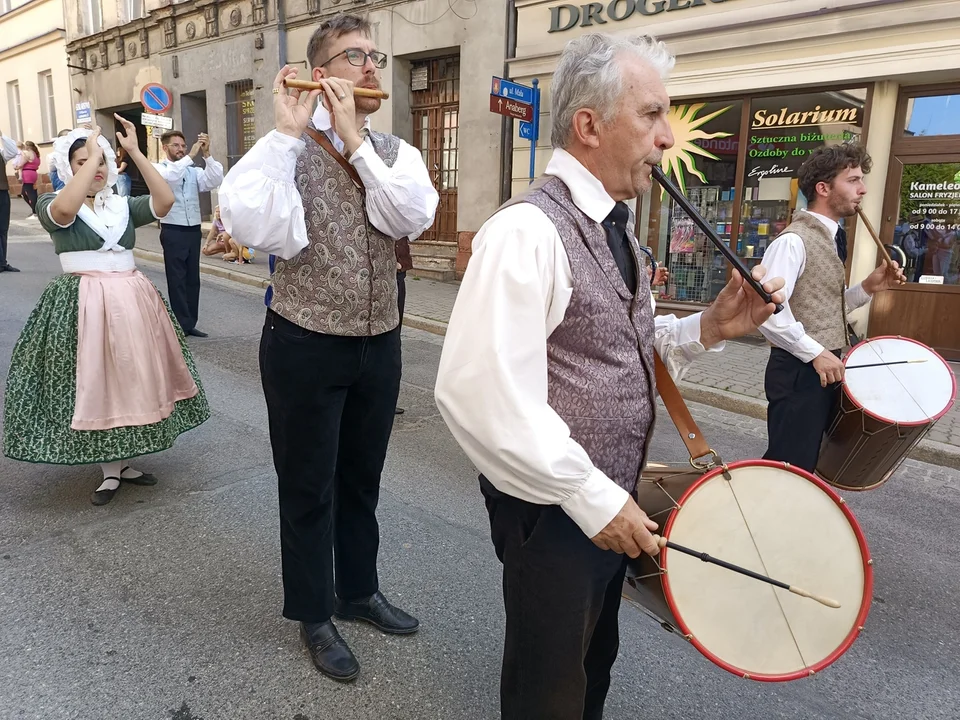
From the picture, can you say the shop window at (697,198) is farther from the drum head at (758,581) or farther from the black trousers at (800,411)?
the drum head at (758,581)

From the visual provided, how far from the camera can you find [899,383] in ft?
9.83

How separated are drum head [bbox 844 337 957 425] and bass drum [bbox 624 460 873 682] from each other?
147 centimetres

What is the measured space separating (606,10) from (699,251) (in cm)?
344

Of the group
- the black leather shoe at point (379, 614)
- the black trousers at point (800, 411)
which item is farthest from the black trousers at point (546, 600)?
the black trousers at point (800, 411)

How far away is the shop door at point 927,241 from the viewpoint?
7523 mm

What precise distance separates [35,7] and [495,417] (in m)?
27.7

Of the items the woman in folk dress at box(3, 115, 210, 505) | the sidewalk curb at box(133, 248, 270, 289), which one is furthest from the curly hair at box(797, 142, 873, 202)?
the sidewalk curb at box(133, 248, 270, 289)

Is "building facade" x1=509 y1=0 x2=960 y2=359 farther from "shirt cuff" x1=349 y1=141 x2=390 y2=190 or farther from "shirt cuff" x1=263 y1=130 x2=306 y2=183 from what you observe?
"shirt cuff" x1=263 y1=130 x2=306 y2=183

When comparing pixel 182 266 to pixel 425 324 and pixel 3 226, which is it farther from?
pixel 3 226

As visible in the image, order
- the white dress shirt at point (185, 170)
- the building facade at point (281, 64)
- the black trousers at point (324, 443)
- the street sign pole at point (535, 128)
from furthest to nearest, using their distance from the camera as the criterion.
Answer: the building facade at point (281, 64)
the street sign pole at point (535, 128)
the white dress shirt at point (185, 170)
the black trousers at point (324, 443)

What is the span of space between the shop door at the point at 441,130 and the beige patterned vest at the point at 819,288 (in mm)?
9974

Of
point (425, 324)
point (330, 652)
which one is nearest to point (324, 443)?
point (330, 652)

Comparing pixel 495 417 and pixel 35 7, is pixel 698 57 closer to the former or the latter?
pixel 495 417

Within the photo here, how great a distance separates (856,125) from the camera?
7898mm
